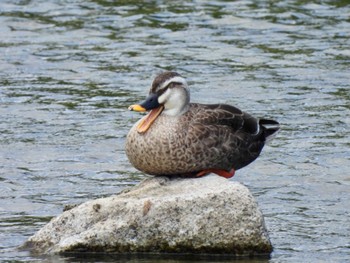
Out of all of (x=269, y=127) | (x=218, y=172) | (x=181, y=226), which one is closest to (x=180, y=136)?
(x=218, y=172)

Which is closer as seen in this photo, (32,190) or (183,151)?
(183,151)

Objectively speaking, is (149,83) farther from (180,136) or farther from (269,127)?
(180,136)

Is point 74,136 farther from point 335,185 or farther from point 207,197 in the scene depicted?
point 207,197

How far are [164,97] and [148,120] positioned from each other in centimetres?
22

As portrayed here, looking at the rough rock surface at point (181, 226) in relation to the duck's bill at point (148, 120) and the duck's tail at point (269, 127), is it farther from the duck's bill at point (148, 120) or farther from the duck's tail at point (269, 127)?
the duck's tail at point (269, 127)

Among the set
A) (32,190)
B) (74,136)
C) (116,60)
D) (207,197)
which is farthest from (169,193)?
(116,60)

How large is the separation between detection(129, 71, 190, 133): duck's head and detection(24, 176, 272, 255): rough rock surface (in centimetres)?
89

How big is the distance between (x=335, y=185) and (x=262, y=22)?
7.54 m

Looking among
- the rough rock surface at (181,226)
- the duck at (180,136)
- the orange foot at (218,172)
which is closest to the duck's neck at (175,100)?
the duck at (180,136)

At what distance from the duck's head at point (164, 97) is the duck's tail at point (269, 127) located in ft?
4.00

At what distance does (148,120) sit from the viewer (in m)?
9.76

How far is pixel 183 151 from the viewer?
9.64m

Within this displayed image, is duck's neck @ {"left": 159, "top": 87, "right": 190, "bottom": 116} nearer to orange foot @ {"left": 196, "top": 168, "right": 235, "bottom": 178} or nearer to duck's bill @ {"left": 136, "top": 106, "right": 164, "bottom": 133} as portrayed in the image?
duck's bill @ {"left": 136, "top": 106, "right": 164, "bottom": 133}

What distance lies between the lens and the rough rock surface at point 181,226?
9016 mm
